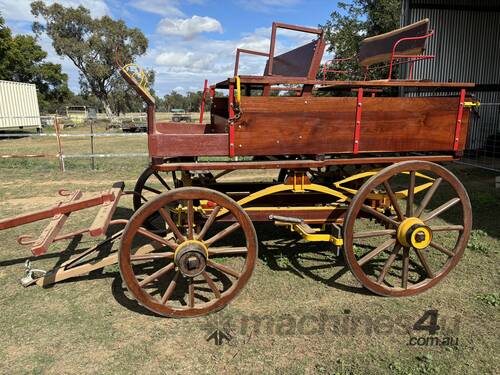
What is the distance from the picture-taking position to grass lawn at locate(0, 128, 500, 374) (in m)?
2.44

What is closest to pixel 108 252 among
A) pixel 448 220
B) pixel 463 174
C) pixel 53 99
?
pixel 448 220

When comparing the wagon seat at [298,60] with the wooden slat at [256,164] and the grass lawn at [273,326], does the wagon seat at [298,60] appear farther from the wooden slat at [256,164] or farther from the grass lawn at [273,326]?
the grass lawn at [273,326]

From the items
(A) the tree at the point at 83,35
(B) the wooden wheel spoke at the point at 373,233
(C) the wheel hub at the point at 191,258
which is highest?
(A) the tree at the point at 83,35

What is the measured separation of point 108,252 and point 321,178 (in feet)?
8.56

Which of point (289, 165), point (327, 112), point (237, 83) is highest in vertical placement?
point (237, 83)

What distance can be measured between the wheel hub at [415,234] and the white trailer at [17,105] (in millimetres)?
22755

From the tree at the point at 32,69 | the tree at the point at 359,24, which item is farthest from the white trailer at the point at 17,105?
the tree at the point at 359,24

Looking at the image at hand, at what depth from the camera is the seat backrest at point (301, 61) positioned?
2967 mm

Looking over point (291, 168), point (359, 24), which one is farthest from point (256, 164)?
point (359, 24)

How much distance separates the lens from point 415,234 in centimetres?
298

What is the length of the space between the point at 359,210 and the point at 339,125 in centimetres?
71

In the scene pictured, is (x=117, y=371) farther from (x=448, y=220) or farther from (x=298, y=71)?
(x=448, y=220)

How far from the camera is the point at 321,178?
455 cm

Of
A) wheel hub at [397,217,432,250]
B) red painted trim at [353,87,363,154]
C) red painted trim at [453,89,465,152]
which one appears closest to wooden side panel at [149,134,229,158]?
red painted trim at [353,87,363,154]
